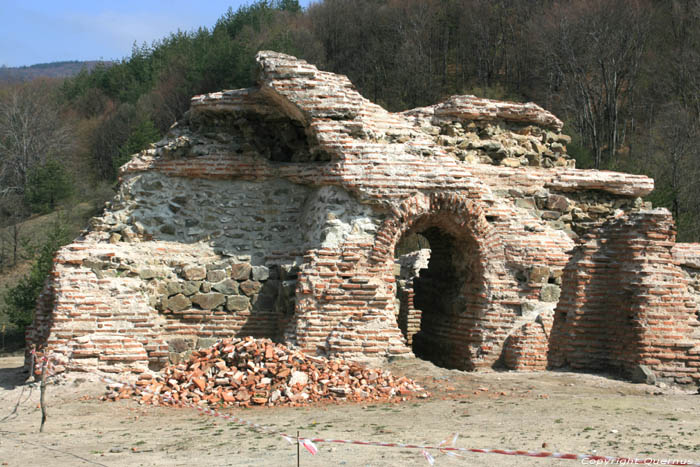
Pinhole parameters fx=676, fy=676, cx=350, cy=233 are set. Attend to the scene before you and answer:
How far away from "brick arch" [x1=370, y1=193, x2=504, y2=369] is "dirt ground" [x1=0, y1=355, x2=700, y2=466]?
1.25 metres

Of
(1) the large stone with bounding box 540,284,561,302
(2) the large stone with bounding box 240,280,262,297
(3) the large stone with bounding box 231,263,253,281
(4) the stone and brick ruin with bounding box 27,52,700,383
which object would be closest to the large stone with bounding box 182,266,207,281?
(4) the stone and brick ruin with bounding box 27,52,700,383

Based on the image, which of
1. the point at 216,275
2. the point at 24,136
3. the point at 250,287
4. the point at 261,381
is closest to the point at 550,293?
the point at 250,287

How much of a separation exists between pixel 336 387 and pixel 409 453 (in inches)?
99.5

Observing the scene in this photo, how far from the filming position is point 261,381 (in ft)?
25.6

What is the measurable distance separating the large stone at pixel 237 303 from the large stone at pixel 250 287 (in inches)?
3.7

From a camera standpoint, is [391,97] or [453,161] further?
[391,97]

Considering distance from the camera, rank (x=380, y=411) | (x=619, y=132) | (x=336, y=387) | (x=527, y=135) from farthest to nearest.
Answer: (x=619, y=132) → (x=527, y=135) → (x=336, y=387) → (x=380, y=411)

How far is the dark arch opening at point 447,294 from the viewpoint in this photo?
32.0ft

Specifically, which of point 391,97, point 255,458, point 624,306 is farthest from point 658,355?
point 391,97

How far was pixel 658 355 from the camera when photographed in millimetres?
8562

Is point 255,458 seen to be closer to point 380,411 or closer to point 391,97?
point 380,411

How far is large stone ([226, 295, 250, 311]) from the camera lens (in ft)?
30.9

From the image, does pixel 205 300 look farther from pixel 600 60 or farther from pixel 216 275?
pixel 600 60

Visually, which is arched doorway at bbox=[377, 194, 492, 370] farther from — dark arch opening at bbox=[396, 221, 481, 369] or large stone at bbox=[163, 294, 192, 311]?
large stone at bbox=[163, 294, 192, 311]
